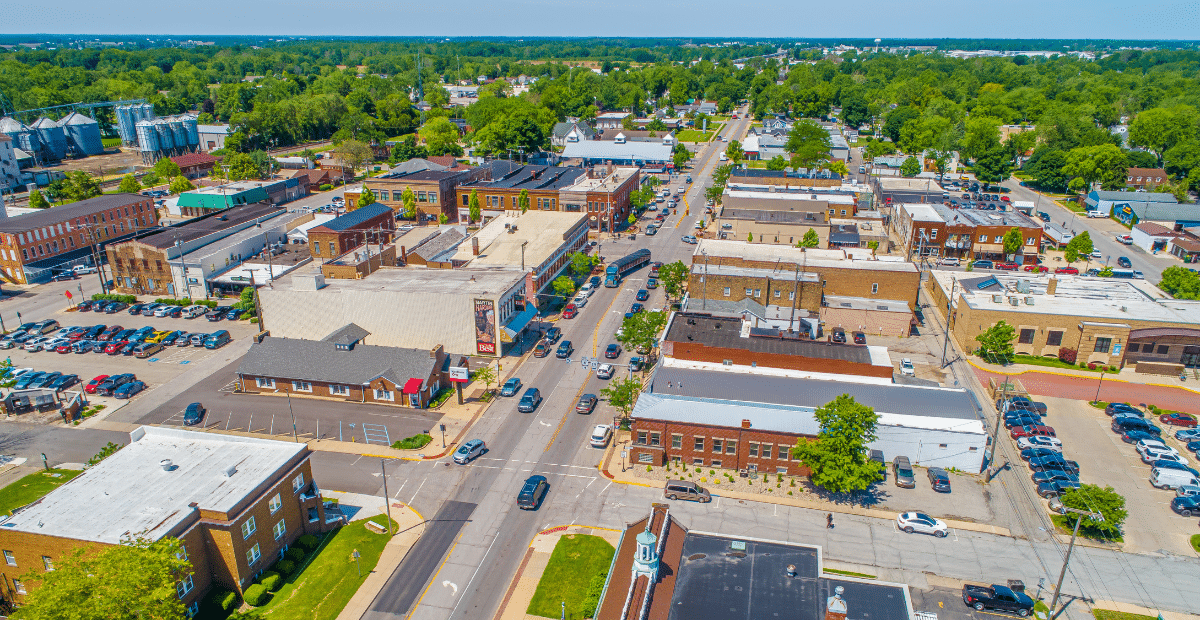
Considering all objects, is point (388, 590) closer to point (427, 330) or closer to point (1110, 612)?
point (427, 330)

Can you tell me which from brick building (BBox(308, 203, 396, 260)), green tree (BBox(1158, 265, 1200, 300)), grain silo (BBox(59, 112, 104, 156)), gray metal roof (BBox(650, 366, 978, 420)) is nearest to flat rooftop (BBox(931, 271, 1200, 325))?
green tree (BBox(1158, 265, 1200, 300))

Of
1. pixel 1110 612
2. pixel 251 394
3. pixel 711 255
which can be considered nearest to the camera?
pixel 1110 612

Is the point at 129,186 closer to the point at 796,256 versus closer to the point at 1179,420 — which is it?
the point at 796,256

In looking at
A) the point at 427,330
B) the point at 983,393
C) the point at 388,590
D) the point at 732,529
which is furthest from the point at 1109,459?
the point at 427,330

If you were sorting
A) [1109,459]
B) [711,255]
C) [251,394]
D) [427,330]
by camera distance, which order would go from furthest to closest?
[711,255] < [427,330] < [251,394] < [1109,459]

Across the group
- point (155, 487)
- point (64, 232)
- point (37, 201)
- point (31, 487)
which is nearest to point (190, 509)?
point (155, 487)

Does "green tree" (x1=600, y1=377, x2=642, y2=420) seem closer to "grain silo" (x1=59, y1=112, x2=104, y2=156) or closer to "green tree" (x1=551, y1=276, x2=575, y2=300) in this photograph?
"green tree" (x1=551, y1=276, x2=575, y2=300)

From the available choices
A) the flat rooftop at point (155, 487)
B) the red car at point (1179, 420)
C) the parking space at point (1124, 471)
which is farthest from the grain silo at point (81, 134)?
the red car at point (1179, 420)
